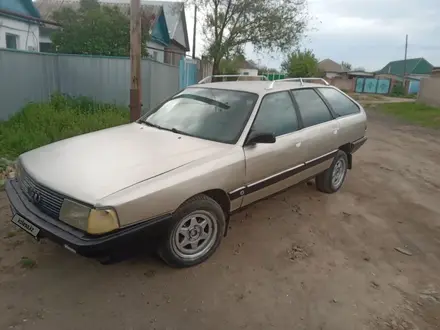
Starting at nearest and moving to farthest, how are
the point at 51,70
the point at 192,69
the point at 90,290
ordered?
1. the point at 90,290
2. the point at 51,70
3. the point at 192,69

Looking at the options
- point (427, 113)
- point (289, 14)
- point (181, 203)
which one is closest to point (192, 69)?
point (289, 14)

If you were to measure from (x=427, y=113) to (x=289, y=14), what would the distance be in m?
8.28

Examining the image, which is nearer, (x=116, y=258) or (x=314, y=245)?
(x=116, y=258)

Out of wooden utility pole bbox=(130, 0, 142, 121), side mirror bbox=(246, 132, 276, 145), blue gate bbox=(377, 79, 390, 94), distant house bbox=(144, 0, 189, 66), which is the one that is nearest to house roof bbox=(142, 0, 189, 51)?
distant house bbox=(144, 0, 189, 66)

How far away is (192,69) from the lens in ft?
48.3

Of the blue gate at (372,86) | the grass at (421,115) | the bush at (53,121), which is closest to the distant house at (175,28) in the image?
the grass at (421,115)

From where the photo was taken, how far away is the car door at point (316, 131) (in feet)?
13.5

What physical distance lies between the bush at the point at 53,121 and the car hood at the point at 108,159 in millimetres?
2852

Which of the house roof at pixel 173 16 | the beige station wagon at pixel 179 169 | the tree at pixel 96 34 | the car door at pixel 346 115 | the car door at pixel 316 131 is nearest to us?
the beige station wagon at pixel 179 169

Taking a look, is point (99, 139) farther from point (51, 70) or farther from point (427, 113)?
point (427, 113)

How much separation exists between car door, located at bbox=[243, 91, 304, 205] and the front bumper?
1.05 meters

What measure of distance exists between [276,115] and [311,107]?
778 millimetres

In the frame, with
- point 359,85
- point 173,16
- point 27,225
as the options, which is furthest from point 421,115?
point 359,85

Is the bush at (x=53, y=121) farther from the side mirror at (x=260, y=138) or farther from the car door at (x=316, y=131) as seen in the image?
the car door at (x=316, y=131)
